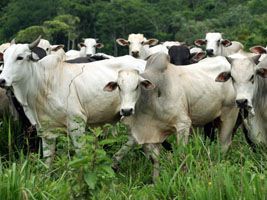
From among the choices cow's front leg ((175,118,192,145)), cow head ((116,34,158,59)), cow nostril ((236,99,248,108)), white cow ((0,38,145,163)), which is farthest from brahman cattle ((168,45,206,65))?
cow head ((116,34,158,59))

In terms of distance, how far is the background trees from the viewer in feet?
109

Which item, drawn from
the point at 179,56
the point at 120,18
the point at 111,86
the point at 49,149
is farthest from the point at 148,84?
the point at 120,18

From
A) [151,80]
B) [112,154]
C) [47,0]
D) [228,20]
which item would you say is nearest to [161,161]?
[151,80]

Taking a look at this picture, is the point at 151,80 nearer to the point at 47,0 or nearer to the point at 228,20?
the point at 228,20

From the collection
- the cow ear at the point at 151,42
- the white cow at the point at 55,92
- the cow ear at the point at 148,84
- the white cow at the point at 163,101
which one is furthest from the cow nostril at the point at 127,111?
the cow ear at the point at 151,42

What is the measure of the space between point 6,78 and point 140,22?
3056 cm

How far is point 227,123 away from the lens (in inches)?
254

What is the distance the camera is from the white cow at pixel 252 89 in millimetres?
5355

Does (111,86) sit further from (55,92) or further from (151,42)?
(151,42)

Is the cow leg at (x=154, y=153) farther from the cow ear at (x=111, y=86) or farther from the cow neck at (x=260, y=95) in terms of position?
the cow neck at (x=260, y=95)

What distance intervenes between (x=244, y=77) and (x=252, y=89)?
0.12 metres

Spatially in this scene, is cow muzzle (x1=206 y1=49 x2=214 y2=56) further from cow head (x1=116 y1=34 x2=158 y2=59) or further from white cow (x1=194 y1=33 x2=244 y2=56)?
cow head (x1=116 y1=34 x2=158 y2=59)

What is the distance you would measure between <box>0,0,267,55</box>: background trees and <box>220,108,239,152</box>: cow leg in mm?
24555

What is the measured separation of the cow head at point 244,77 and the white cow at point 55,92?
135 cm
